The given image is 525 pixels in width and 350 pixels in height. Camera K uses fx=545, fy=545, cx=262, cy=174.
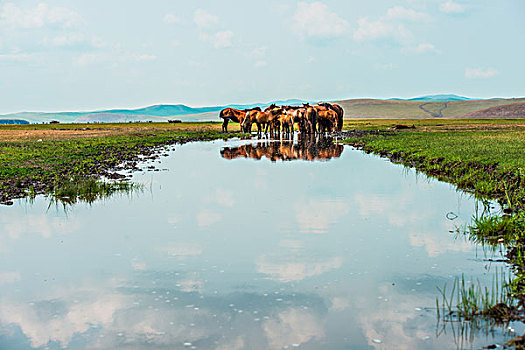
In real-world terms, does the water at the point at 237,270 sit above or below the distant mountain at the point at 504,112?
below

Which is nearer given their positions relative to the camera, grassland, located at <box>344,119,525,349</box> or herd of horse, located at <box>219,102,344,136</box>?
grassland, located at <box>344,119,525,349</box>

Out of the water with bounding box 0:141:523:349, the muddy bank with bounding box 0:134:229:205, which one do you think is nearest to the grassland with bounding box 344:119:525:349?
the water with bounding box 0:141:523:349

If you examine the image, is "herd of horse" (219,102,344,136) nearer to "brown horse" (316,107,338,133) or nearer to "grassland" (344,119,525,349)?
"brown horse" (316,107,338,133)

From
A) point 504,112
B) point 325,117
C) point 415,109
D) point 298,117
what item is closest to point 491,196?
point 298,117

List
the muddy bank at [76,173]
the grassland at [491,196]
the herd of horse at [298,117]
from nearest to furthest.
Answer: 1. the grassland at [491,196]
2. the muddy bank at [76,173]
3. the herd of horse at [298,117]

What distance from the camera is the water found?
19.5 feet

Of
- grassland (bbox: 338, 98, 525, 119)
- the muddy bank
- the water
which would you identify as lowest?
the water

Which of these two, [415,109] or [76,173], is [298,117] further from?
[415,109]

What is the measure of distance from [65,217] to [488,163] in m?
12.7

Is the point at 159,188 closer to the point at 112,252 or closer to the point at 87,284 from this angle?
the point at 112,252

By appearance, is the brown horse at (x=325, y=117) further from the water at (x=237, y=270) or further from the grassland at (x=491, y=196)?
the water at (x=237, y=270)

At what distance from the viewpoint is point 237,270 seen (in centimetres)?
816

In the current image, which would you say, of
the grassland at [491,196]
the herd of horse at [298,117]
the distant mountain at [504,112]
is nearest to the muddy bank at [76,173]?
the grassland at [491,196]

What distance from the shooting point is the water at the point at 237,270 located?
595cm
